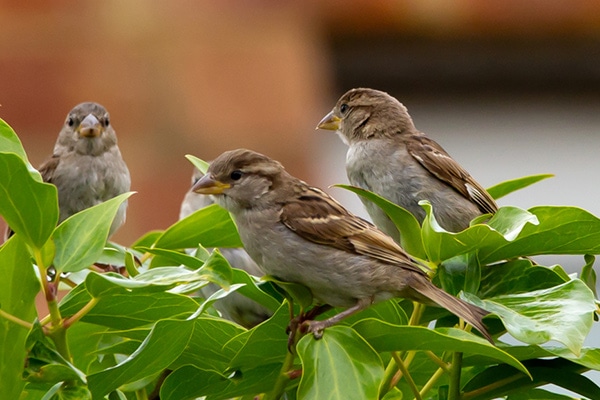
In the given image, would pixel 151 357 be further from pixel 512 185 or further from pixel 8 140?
pixel 512 185

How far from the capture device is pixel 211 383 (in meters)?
1.23

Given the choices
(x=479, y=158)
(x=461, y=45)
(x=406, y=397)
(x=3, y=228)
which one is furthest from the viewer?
(x=479, y=158)

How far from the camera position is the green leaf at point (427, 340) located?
1.12 m

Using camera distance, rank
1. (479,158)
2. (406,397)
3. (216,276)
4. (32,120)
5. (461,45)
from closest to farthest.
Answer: (216,276) < (406,397) < (32,120) < (461,45) < (479,158)

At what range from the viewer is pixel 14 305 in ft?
3.94

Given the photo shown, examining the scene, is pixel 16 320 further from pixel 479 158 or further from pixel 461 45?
pixel 479 158

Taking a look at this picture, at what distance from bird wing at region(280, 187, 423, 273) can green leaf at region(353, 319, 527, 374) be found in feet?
1.35

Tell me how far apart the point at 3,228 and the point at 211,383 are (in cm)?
278

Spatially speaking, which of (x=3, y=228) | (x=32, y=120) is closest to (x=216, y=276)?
(x=3, y=228)

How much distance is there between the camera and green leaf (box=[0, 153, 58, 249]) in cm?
114

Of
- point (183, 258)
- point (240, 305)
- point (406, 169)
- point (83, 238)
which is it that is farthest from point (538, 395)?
point (240, 305)

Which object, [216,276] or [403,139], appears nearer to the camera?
[216,276]

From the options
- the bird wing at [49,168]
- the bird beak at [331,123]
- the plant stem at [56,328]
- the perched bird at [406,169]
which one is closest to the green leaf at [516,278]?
the plant stem at [56,328]

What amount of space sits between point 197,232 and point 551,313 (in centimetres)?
53
